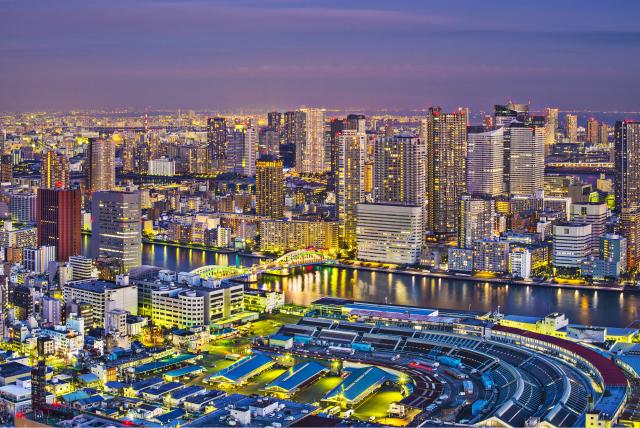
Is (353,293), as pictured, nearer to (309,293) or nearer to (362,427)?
(309,293)

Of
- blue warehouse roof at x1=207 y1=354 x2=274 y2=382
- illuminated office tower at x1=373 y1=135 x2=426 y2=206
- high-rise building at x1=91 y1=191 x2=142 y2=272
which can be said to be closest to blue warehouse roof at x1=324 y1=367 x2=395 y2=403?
blue warehouse roof at x1=207 y1=354 x2=274 y2=382

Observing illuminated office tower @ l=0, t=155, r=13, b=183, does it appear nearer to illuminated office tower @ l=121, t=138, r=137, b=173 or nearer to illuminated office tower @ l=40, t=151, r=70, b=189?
illuminated office tower @ l=40, t=151, r=70, b=189

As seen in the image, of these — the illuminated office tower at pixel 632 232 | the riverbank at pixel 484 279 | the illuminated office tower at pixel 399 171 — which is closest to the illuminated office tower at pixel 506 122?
the illuminated office tower at pixel 399 171

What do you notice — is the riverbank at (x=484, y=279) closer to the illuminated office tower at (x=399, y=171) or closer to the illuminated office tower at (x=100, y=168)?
the illuminated office tower at (x=399, y=171)

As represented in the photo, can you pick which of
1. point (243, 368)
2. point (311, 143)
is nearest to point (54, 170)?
point (311, 143)

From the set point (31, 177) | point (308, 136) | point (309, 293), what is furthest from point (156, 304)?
point (308, 136)

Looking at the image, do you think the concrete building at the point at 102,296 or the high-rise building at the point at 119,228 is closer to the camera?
the concrete building at the point at 102,296

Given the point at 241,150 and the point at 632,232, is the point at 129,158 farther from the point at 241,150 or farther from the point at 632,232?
the point at 632,232
